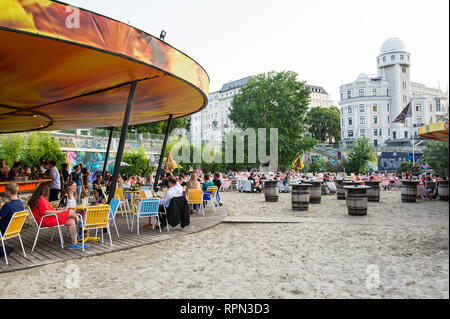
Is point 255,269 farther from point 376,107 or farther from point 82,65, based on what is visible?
point 376,107

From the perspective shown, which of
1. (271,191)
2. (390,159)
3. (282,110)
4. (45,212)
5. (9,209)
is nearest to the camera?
(9,209)

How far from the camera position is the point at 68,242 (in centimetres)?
695

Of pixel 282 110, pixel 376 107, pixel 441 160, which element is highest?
pixel 376 107

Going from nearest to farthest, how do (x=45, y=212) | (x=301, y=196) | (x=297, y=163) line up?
(x=45, y=212) → (x=301, y=196) → (x=297, y=163)

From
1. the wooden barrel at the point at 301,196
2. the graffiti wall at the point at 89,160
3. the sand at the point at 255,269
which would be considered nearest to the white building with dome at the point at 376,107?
the graffiti wall at the point at 89,160

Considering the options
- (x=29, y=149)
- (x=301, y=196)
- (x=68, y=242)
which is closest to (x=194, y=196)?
(x=68, y=242)

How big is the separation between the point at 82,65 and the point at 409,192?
543 inches

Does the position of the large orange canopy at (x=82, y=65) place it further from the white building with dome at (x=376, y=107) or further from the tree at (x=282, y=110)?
the white building with dome at (x=376, y=107)

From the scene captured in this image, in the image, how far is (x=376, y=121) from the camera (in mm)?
71750
